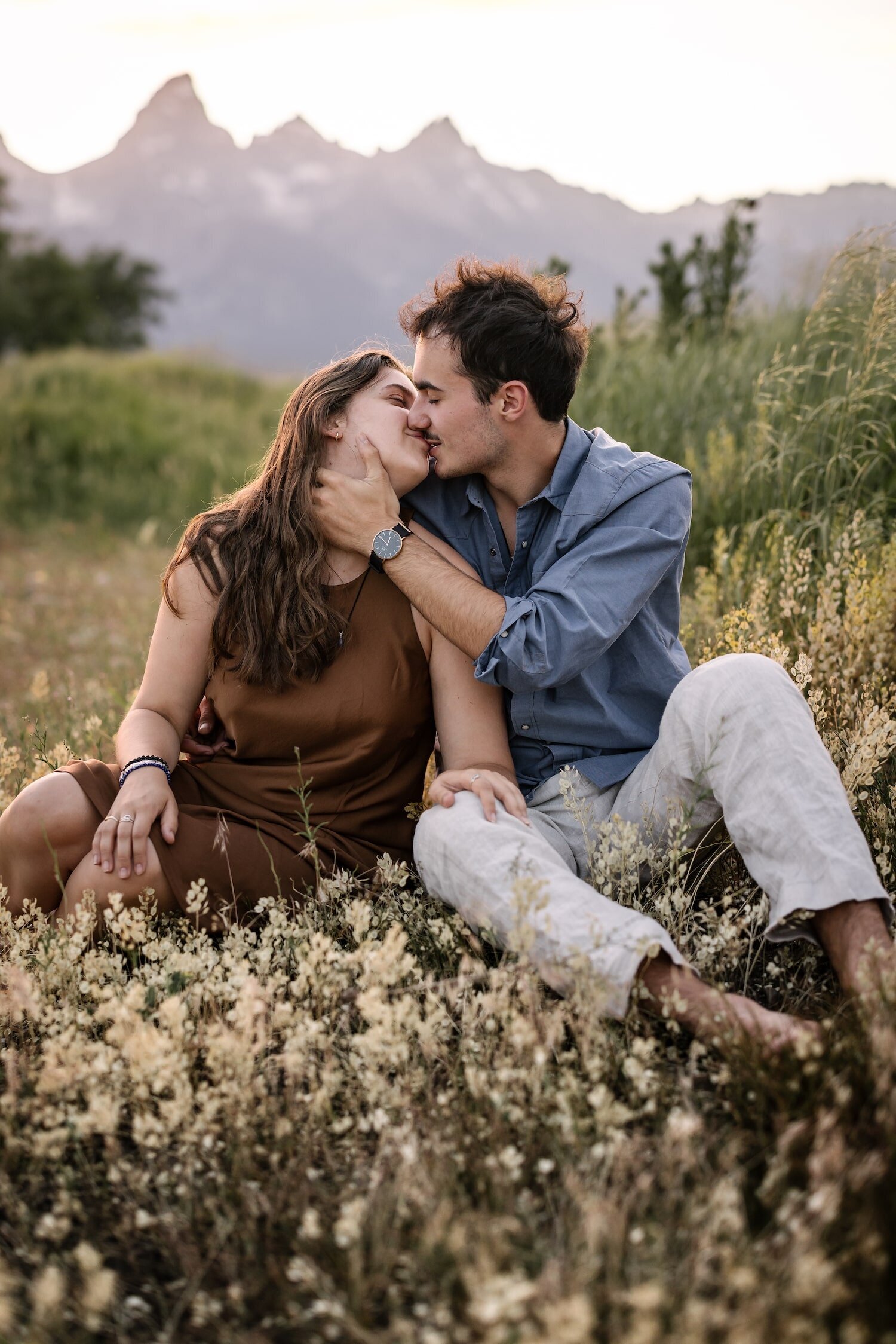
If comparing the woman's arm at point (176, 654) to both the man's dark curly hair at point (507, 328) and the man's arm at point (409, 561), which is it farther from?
the man's dark curly hair at point (507, 328)

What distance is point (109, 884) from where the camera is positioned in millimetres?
2830

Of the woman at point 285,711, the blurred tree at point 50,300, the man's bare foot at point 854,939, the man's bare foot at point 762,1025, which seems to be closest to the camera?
the man's bare foot at point 762,1025

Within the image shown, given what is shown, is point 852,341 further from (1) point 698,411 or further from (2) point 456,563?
(2) point 456,563

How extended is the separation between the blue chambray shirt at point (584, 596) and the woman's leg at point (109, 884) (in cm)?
101

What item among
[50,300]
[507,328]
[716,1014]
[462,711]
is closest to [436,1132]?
[716,1014]

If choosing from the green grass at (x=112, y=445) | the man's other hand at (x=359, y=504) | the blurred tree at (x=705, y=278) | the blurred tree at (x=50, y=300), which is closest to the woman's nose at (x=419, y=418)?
the man's other hand at (x=359, y=504)

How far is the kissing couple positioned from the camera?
9.30ft

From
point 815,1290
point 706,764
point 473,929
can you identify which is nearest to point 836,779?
point 706,764

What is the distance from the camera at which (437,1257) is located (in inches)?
65.3

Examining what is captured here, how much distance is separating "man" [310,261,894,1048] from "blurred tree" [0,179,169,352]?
140 feet

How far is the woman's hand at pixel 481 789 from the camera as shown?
279 cm

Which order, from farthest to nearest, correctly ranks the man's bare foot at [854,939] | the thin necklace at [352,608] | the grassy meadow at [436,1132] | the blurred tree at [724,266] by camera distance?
the blurred tree at [724,266] < the thin necklace at [352,608] < the man's bare foot at [854,939] < the grassy meadow at [436,1132]

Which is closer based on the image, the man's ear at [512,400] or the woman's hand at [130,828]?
the woman's hand at [130,828]

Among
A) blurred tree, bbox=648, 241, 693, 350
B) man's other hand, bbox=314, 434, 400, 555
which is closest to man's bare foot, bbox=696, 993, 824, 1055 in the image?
man's other hand, bbox=314, 434, 400, 555
